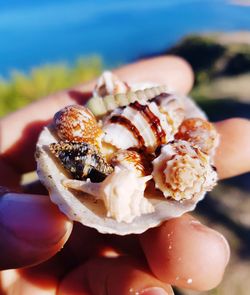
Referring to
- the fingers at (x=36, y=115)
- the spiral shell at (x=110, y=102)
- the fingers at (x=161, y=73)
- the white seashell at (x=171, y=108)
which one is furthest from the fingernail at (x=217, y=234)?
the fingers at (x=161, y=73)

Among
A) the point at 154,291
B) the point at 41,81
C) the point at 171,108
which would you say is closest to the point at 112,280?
the point at 154,291

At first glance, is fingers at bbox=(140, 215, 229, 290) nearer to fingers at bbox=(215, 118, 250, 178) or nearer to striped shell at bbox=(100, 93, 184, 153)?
striped shell at bbox=(100, 93, 184, 153)

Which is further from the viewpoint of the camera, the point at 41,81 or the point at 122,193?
the point at 41,81

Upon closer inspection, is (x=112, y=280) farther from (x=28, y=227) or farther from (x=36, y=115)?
(x=36, y=115)

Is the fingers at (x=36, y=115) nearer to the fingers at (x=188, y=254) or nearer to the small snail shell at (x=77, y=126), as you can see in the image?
the small snail shell at (x=77, y=126)

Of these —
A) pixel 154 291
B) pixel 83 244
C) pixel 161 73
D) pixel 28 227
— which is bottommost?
pixel 83 244

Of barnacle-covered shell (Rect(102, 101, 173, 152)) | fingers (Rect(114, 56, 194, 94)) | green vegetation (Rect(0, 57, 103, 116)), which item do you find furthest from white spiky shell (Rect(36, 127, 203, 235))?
green vegetation (Rect(0, 57, 103, 116))
